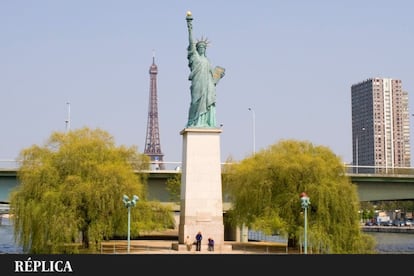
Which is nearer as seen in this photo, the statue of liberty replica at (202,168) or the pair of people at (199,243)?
the pair of people at (199,243)

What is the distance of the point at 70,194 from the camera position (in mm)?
48625

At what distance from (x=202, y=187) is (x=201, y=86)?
23.2 feet

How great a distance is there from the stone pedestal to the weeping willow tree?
561 cm

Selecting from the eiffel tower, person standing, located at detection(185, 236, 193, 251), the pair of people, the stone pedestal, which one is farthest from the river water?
the eiffel tower

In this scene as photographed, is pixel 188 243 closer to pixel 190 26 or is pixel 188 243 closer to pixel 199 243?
pixel 199 243

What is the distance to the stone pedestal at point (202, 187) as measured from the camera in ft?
158

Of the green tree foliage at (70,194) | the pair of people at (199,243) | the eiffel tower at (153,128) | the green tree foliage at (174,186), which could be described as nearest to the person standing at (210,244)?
the pair of people at (199,243)

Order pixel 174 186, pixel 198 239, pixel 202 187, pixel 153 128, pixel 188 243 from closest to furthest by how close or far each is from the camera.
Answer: pixel 198 239 < pixel 188 243 < pixel 202 187 < pixel 174 186 < pixel 153 128

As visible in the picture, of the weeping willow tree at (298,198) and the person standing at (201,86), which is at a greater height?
the person standing at (201,86)

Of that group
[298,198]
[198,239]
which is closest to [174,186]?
[298,198]

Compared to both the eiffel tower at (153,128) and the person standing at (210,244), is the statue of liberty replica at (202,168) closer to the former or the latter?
the person standing at (210,244)

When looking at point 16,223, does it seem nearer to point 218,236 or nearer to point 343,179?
point 218,236
